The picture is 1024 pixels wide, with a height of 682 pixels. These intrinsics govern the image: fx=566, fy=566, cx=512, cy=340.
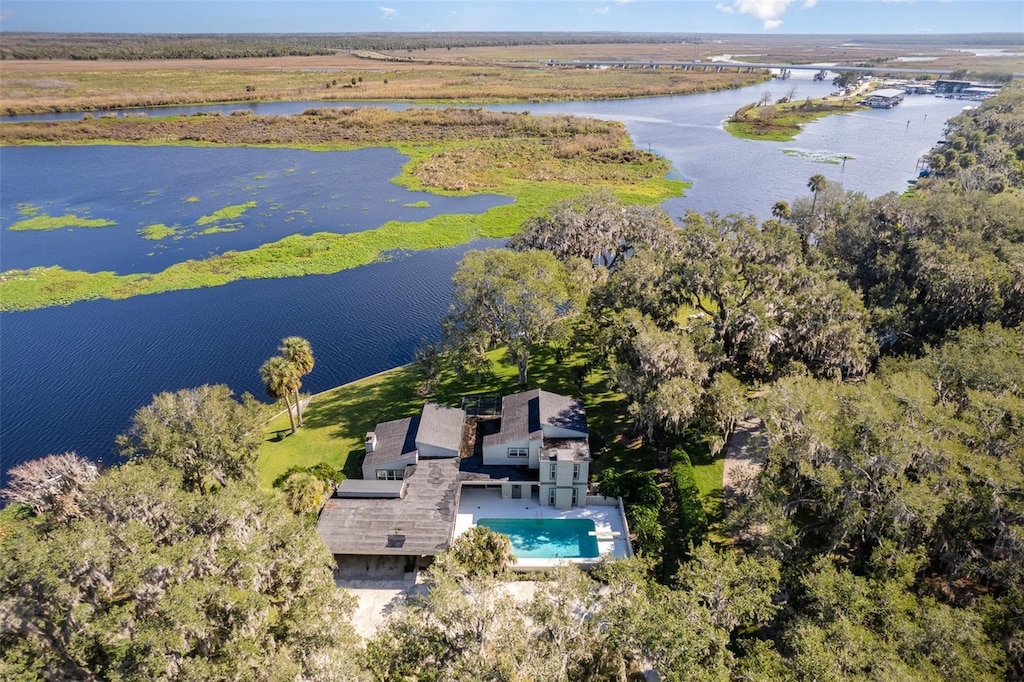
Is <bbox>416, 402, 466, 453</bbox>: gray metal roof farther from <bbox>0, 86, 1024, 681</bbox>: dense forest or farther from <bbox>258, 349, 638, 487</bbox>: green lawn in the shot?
<bbox>0, 86, 1024, 681</bbox>: dense forest

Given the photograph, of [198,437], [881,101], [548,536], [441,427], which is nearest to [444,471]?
[441,427]

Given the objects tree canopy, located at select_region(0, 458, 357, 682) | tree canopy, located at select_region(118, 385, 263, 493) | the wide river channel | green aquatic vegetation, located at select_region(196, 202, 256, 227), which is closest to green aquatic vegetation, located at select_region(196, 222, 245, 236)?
the wide river channel

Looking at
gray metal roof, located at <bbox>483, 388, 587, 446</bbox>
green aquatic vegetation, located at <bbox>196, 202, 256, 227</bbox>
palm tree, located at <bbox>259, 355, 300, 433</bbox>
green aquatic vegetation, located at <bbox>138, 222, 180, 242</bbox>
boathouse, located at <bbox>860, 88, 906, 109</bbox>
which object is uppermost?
boathouse, located at <bbox>860, 88, 906, 109</bbox>

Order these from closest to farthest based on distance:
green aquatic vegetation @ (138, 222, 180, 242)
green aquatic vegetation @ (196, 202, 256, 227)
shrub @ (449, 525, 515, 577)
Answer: shrub @ (449, 525, 515, 577)
green aquatic vegetation @ (138, 222, 180, 242)
green aquatic vegetation @ (196, 202, 256, 227)

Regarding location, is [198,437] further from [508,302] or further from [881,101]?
[881,101]

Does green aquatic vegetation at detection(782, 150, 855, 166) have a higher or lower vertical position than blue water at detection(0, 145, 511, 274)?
higher
